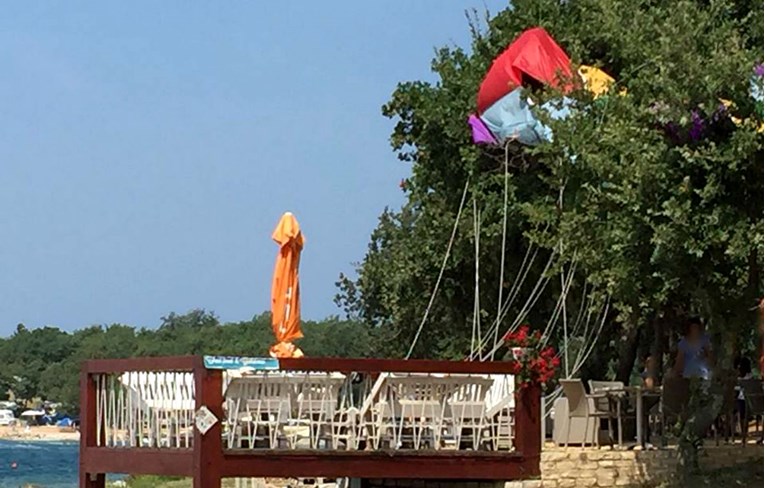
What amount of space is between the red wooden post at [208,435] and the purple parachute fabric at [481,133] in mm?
6727

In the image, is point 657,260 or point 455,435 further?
point 455,435

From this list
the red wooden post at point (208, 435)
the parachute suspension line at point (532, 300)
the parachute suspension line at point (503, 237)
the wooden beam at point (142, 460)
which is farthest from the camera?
the parachute suspension line at point (532, 300)

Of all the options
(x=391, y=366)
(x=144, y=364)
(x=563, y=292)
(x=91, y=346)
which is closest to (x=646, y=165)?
(x=391, y=366)

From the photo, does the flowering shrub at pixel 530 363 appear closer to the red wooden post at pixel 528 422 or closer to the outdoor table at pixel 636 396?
the red wooden post at pixel 528 422

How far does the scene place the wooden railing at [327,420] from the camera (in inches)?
551

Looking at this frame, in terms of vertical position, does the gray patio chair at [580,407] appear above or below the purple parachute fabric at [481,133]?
below

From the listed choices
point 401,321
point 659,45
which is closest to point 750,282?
point 659,45

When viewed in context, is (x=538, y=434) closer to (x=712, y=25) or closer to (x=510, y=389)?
(x=510, y=389)

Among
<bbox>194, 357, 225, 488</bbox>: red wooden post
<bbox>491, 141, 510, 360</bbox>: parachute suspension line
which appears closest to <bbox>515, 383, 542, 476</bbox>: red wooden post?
<bbox>194, 357, 225, 488</bbox>: red wooden post

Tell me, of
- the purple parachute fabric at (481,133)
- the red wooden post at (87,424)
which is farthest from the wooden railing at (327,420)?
the purple parachute fabric at (481,133)

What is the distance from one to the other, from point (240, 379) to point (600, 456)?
399 cm

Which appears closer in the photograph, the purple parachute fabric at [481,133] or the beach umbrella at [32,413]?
the purple parachute fabric at [481,133]

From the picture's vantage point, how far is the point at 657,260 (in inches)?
539

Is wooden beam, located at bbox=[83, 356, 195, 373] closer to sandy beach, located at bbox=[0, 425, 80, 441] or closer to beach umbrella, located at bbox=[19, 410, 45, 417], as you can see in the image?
sandy beach, located at bbox=[0, 425, 80, 441]
